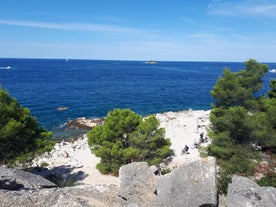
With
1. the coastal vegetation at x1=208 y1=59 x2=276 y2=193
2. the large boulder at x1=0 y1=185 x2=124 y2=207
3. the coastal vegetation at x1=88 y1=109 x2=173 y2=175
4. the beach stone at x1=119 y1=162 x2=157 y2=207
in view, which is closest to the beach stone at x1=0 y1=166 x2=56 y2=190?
the large boulder at x1=0 y1=185 x2=124 y2=207

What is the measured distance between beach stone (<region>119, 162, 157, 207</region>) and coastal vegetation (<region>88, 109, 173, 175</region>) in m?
8.33

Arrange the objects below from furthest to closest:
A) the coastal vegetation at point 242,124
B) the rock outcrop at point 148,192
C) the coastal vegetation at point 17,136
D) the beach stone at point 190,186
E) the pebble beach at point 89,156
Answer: the pebble beach at point 89,156, the coastal vegetation at point 242,124, the coastal vegetation at point 17,136, the beach stone at point 190,186, the rock outcrop at point 148,192

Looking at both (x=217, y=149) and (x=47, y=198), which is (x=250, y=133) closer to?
(x=217, y=149)

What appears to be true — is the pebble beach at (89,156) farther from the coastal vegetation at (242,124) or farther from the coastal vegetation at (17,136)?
the coastal vegetation at (242,124)

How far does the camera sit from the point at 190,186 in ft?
34.2

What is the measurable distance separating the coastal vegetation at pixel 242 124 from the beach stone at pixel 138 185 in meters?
8.12

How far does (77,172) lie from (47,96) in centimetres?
4738

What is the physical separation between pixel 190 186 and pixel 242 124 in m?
11.4

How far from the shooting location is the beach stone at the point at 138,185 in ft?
36.2

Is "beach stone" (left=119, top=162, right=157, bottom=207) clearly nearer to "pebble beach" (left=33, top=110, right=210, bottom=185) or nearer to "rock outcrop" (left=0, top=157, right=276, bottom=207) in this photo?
"rock outcrop" (left=0, top=157, right=276, bottom=207)

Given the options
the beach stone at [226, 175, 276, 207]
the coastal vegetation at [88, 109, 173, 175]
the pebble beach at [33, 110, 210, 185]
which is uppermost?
the beach stone at [226, 175, 276, 207]

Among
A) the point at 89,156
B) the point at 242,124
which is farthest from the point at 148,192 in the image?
the point at 89,156

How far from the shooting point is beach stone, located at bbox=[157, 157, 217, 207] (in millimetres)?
9992

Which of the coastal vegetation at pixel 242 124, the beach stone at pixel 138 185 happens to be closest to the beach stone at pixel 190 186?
the beach stone at pixel 138 185
